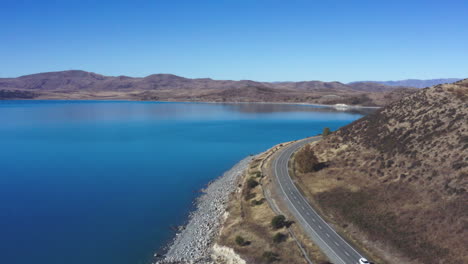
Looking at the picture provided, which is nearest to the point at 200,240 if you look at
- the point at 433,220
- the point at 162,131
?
the point at 433,220

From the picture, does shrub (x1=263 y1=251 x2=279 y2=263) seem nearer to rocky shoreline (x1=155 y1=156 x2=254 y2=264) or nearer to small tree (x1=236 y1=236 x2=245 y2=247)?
small tree (x1=236 y1=236 x2=245 y2=247)

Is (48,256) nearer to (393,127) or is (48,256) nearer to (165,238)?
(165,238)

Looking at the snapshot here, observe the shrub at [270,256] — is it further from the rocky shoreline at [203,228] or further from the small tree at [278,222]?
the rocky shoreline at [203,228]

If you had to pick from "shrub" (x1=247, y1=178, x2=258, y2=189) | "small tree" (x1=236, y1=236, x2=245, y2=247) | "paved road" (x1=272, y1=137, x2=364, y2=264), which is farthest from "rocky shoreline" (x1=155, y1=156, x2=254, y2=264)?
"paved road" (x1=272, y1=137, x2=364, y2=264)

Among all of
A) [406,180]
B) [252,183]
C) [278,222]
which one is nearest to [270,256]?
[278,222]

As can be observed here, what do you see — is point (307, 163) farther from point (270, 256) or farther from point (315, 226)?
point (270, 256)

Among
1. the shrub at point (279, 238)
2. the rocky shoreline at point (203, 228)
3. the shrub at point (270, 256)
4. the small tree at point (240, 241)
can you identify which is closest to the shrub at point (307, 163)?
the rocky shoreline at point (203, 228)
